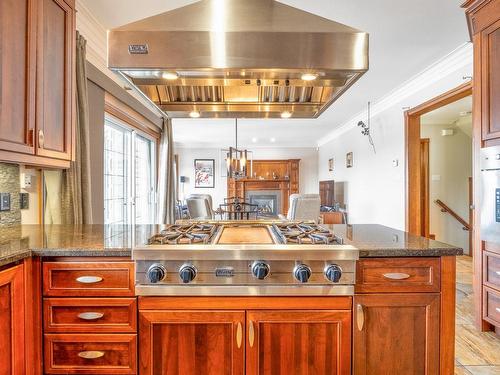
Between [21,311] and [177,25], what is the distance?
4.25 feet

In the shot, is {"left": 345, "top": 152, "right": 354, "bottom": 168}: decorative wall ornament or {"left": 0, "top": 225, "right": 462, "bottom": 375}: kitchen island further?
{"left": 345, "top": 152, "right": 354, "bottom": 168}: decorative wall ornament

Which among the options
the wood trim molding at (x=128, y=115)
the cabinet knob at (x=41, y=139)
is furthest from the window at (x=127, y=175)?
the cabinet knob at (x=41, y=139)

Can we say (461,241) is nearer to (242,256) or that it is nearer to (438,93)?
(438,93)

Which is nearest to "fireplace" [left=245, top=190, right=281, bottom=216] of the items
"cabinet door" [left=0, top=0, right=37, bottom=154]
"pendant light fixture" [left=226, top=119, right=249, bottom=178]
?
"pendant light fixture" [left=226, top=119, right=249, bottom=178]

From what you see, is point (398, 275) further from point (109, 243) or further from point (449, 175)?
point (449, 175)

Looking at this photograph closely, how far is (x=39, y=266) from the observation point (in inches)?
51.3

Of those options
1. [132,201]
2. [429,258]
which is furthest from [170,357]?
[132,201]

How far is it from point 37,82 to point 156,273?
3.97ft

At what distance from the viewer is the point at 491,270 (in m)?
2.26

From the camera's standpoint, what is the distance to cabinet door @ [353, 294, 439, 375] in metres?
1.30

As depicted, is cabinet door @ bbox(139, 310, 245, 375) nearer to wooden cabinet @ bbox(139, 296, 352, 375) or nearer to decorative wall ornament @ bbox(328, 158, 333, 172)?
wooden cabinet @ bbox(139, 296, 352, 375)

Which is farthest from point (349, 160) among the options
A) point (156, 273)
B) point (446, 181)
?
point (156, 273)

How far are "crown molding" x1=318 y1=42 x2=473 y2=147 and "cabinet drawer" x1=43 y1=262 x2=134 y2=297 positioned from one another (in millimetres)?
3410

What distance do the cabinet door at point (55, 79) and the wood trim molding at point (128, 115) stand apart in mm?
1014
